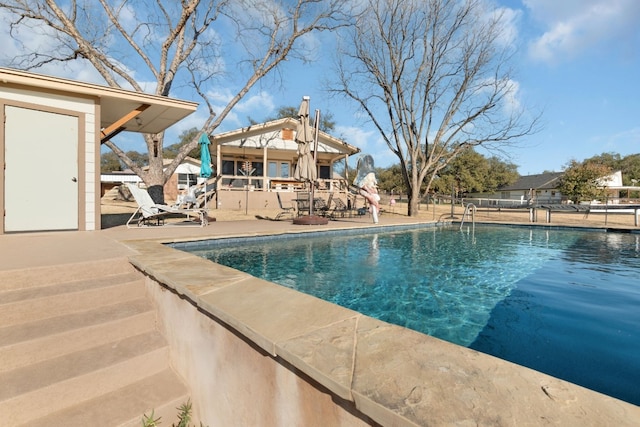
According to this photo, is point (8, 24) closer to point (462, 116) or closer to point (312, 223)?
point (312, 223)

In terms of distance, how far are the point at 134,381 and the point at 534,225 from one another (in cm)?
1354

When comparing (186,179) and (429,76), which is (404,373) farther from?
(186,179)

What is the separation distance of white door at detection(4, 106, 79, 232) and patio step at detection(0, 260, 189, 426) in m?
4.01

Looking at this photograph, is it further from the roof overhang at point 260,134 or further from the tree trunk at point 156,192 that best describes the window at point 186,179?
the tree trunk at point 156,192

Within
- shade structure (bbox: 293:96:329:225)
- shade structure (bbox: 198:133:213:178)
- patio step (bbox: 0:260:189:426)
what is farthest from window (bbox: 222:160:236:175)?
patio step (bbox: 0:260:189:426)

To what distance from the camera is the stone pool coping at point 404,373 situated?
2.69ft

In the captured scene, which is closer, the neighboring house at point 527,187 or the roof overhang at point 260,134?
the roof overhang at point 260,134

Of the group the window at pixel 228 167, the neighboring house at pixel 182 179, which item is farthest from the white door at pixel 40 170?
the neighboring house at pixel 182 179

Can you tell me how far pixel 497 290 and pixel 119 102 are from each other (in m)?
7.94

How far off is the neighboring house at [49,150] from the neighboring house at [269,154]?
8.79 metres

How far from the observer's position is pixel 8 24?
37.0 feet

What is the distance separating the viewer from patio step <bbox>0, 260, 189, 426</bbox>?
6.08 feet

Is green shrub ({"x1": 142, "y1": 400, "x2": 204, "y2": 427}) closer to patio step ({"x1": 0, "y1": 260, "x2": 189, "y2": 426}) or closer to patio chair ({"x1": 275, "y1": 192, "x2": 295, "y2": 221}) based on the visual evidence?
patio step ({"x1": 0, "y1": 260, "x2": 189, "y2": 426})

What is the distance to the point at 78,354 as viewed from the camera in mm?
2152
